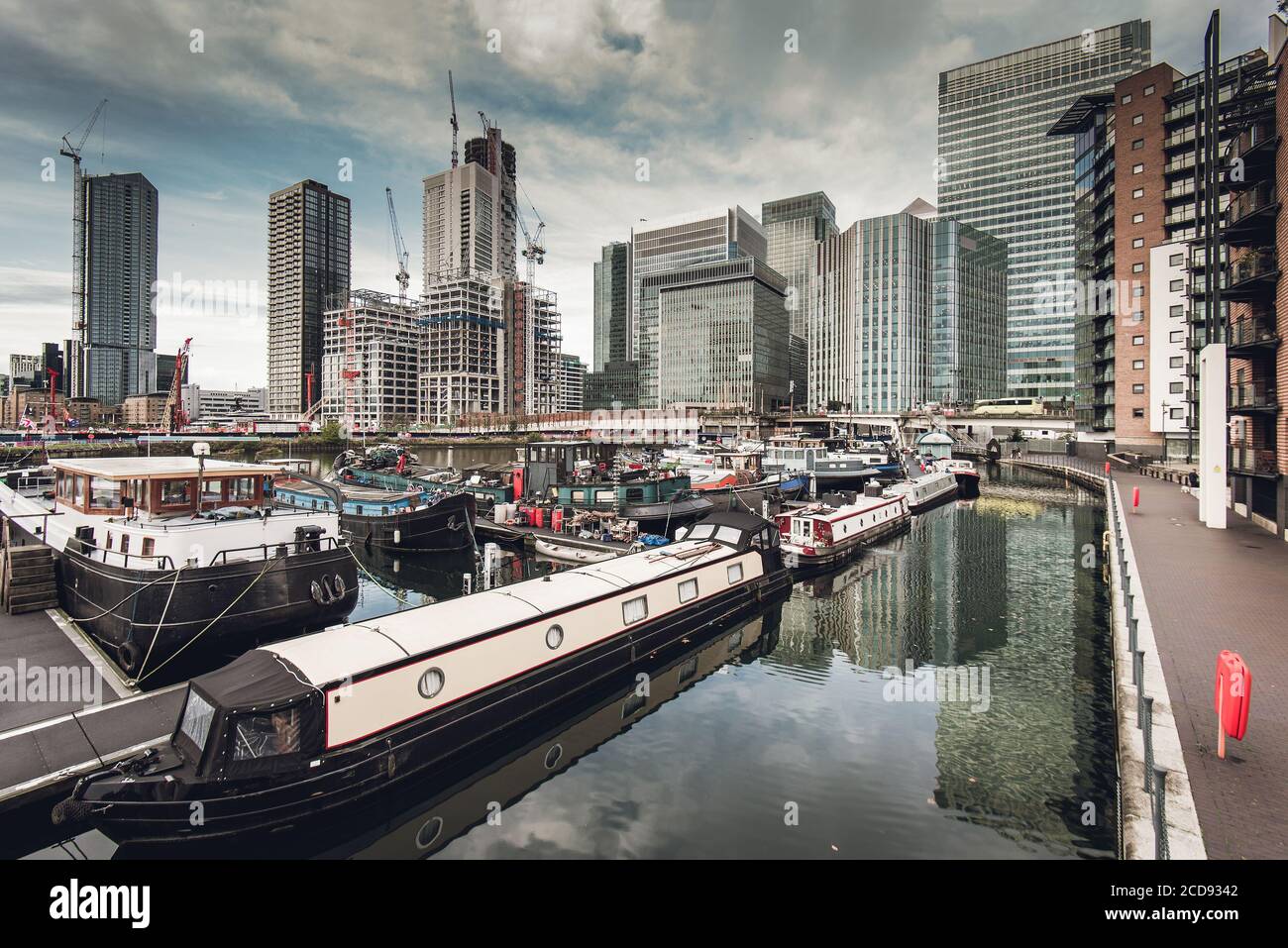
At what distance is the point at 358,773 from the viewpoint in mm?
12180

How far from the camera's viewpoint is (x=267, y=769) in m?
11.1

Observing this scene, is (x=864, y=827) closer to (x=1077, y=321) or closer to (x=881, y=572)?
(x=881, y=572)

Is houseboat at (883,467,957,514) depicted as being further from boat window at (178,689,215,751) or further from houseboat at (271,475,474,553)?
boat window at (178,689,215,751)

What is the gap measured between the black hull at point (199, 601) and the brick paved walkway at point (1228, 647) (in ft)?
73.0

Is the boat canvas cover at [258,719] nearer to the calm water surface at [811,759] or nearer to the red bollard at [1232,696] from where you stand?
the calm water surface at [811,759]

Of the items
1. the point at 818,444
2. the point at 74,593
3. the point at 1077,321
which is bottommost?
the point at 74,593

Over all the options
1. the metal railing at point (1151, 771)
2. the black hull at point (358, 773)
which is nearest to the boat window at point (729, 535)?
the black hull at point (358, 773)

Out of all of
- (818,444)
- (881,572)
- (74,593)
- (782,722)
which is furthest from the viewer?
(818,444)

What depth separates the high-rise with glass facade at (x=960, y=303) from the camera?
18725 cm

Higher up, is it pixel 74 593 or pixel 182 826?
pixel 74 593

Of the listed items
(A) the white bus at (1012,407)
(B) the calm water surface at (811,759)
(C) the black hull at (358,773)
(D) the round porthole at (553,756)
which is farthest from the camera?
(A) the white bus at (1012,407)

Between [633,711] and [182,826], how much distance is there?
10402mm

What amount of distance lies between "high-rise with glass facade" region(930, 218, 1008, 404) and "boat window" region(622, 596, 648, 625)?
611 ft
